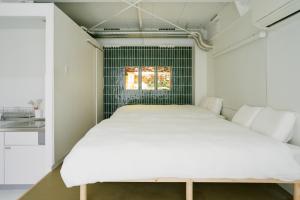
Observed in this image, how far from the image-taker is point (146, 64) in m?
6.09

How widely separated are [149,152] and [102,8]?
3350 mm

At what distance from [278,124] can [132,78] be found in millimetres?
4290

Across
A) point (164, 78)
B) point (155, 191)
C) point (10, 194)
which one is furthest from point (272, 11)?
point (164, 78)

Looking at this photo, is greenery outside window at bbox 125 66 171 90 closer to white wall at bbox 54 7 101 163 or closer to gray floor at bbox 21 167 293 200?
white wall at bbox 54 7 101 163

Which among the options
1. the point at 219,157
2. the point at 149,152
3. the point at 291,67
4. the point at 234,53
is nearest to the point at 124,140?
the point at 149,152

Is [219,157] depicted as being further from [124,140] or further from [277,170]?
[124,140]

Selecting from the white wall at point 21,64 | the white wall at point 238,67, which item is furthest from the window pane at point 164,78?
the white wall at point 21,64

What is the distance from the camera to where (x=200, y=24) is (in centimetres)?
552

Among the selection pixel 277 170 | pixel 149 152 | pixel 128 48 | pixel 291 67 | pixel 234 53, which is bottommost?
pixel 277 170

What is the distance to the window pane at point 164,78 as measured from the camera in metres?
6.09

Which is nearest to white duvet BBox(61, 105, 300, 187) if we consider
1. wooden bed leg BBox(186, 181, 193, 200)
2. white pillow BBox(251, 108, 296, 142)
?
wooden bed leg BBox(186, 181, 193, 200)

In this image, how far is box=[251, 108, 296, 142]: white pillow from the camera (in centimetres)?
220

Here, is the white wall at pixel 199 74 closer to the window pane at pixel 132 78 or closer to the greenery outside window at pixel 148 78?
the greenery outside window at pixel 148 78

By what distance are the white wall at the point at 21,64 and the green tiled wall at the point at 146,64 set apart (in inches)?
101
